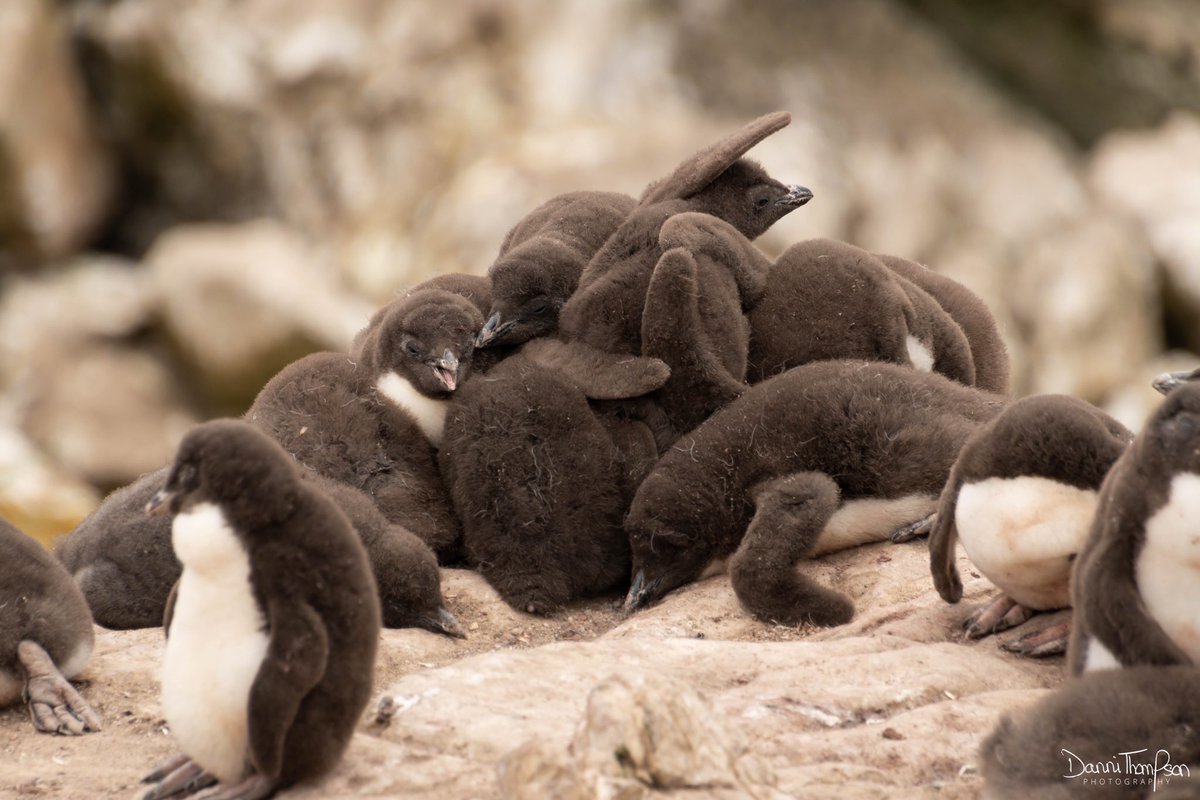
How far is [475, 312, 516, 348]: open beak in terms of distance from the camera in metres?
7.32

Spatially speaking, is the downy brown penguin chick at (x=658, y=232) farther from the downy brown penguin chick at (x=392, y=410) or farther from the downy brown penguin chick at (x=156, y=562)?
the downy brown penguin chick at (x=156, y=562)

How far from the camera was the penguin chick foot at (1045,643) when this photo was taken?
5590 millimetres

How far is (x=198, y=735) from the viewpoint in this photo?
4586 millimetres

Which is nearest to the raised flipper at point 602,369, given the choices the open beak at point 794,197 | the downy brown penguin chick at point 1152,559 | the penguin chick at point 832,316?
the penguin chick at point 832,316

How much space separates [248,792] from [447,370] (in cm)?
278

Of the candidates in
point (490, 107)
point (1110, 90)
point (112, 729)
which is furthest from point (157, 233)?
point (112, 729)

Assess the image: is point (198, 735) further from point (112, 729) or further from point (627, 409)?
point (627, 409)

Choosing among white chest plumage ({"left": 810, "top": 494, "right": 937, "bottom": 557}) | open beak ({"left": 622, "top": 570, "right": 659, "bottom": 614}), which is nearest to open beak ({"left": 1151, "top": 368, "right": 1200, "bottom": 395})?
white chest plumage ({"left": 810, "top": 494, "right": 937, "bottom": 557})

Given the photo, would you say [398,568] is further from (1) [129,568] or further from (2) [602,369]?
(2) [602,369]

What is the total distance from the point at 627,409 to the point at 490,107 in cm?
1237

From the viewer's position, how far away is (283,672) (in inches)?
173

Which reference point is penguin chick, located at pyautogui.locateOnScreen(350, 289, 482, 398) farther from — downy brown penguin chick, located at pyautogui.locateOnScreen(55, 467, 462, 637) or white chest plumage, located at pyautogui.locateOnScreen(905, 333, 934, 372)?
white chest plumage, located at pyautogui.locateOnScreen(905, 333, 934, 372)

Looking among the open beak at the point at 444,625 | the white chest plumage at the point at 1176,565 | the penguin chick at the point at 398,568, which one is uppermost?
the white chest plumage at the point at 1176,565

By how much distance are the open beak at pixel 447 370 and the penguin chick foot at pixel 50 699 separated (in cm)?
211
